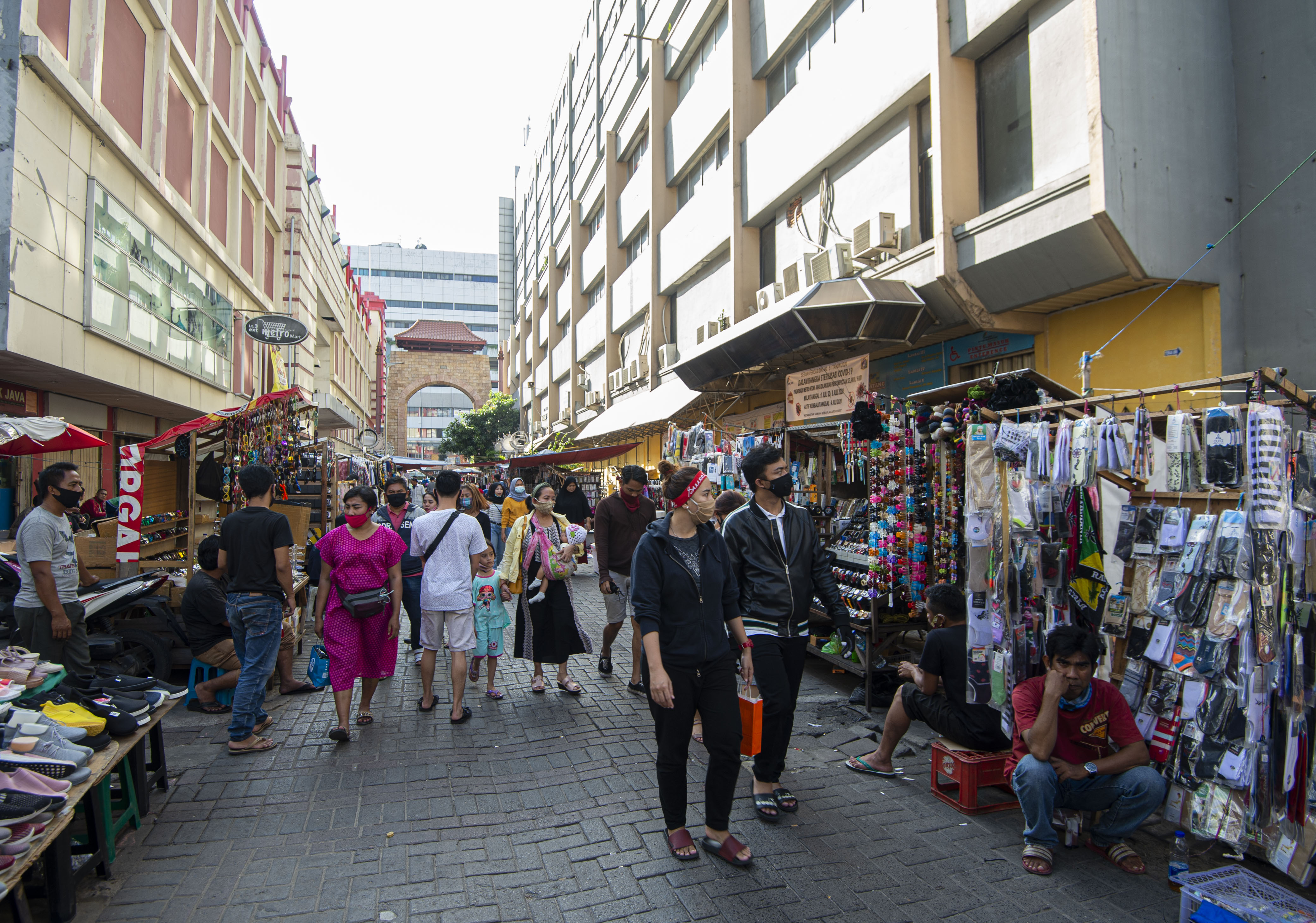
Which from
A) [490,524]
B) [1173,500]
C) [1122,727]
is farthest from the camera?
[490,524]

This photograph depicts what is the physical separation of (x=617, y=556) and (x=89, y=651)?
4107 millimetres

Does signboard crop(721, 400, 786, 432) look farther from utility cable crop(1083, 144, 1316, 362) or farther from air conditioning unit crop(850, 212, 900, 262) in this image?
utility cable crop(1083, 144, 1316, 362)

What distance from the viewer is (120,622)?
6234mm

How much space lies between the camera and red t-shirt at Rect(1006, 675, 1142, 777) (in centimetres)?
368

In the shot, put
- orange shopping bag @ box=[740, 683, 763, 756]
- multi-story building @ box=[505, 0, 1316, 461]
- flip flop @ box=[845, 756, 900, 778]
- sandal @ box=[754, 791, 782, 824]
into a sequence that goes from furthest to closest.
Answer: multi-story building @ box=[505, 0, 1316, 461] → flip flop @ box=[845, 756, 900, 778] → sandal @ box=[754, 791, 782, 824] → orange shopping bag @ box=[740, 683, 763, 756]

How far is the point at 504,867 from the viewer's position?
11.3 feet

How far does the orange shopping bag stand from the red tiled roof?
6401 cm

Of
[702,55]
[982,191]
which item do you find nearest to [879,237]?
[982,191]

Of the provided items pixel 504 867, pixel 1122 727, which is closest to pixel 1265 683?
pixel 1122 727

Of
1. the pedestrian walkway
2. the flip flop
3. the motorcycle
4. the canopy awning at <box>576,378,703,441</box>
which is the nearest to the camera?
the pedestrian walkway

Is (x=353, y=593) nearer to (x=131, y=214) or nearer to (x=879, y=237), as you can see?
(x=879, y=237)

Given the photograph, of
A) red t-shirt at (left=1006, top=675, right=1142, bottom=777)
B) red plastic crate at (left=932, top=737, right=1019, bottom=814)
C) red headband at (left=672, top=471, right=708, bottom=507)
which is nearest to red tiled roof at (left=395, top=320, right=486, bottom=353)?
red headband at (left=672, top=471, right=708, bottom=507)

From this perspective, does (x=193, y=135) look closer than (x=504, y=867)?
No

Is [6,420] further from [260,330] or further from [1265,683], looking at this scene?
[1265,683]
